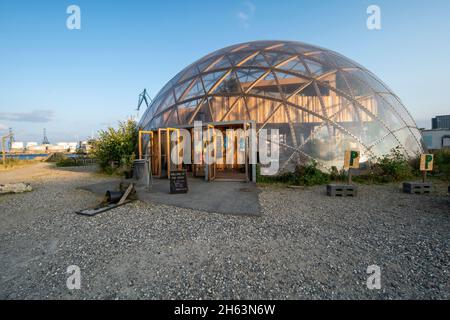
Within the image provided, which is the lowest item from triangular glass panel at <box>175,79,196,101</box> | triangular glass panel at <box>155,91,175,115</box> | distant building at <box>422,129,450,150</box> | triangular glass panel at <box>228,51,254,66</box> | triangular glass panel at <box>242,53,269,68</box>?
distant building at <box>422,129,450,150</box>

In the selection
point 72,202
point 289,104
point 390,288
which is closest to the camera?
point 390,288

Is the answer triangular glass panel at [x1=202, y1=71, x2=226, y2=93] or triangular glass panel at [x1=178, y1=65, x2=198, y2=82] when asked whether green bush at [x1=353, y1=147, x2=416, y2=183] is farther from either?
triangular glass panel at [x1=178, y1=65, x2=198, y2=82]

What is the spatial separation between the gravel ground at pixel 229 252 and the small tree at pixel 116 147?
7397 mm

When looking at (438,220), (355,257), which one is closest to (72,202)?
(355,257)

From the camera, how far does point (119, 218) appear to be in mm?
5055

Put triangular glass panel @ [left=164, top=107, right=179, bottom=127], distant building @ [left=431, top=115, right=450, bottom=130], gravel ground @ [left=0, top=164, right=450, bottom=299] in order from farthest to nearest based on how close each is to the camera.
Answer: distant building @ [left=431, top=115, right=450, bottom=130] → triangular glass panel @ [left=164, top=107, right=179, bottom=127] → gravel ground @ [left=0, top=164, right=450, bottom=299]

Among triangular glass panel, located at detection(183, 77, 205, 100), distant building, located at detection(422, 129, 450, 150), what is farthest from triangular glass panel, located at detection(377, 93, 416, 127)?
distant building, located at detection(422, 129, 450, 150)

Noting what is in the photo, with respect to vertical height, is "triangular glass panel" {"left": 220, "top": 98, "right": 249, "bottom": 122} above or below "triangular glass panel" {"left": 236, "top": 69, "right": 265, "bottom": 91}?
below

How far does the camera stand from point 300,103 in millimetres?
11266

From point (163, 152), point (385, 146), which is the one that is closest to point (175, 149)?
point (163, 152)

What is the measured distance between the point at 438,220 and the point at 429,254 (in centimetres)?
246

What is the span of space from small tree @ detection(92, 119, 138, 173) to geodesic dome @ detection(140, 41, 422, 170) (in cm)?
204

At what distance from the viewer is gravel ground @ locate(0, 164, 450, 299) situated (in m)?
2.45
